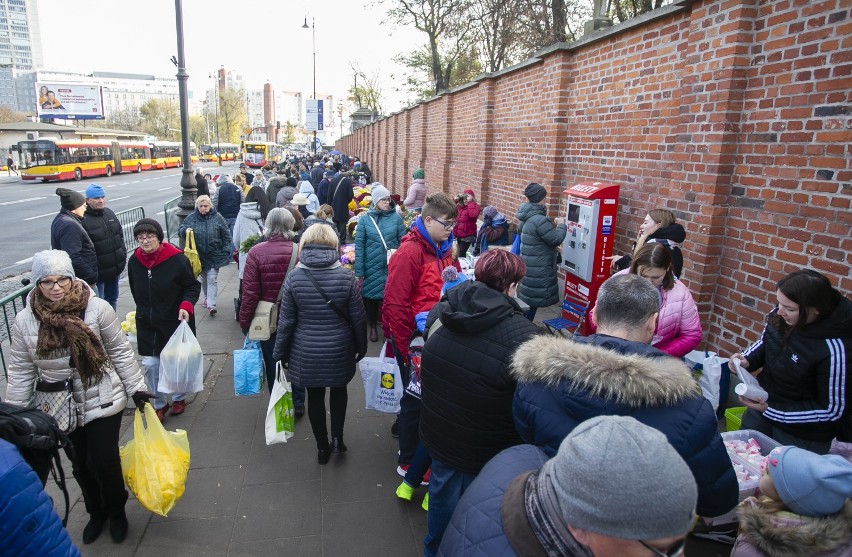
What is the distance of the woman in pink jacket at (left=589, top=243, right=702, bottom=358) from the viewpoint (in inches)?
143

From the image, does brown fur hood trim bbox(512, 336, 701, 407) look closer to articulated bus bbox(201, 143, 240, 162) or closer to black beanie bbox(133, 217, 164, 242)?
black beanie bbox(133, 217, 164, 242)

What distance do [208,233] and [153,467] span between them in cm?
438

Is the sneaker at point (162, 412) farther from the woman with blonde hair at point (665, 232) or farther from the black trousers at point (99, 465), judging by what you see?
the woman with blonde hair at point (665, 232)

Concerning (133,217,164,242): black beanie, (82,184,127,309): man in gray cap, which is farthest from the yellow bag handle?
(133,217,164,242): black beanie

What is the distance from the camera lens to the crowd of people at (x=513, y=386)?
1142 millimetres

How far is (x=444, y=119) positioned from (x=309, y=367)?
33.0 ft

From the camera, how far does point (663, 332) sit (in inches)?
146

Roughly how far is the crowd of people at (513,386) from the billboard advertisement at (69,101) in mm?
70987

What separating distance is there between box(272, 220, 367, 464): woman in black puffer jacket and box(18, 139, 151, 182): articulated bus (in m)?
38.1

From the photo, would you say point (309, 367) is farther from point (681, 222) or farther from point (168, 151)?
point (168, 151)

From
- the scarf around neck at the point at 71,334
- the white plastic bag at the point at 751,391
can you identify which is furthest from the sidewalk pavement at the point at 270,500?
the scarf around neck at the point at 71,334

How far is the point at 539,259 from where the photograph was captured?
237 inches

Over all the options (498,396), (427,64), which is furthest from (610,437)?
(427,64)

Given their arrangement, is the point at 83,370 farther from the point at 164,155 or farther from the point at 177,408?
the point at 164,155
